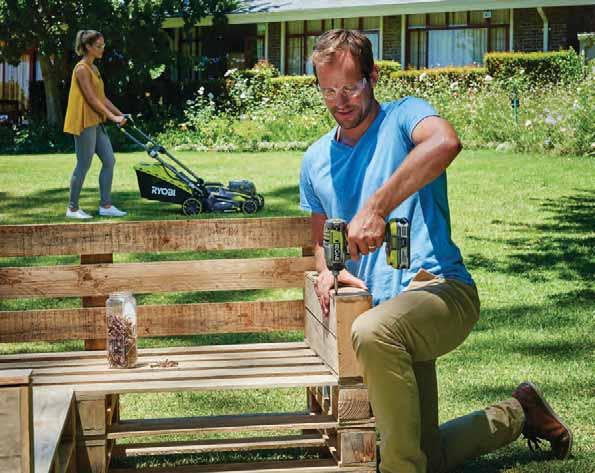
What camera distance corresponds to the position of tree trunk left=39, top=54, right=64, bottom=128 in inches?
1112

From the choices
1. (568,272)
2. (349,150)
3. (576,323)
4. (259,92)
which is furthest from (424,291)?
(259,92)

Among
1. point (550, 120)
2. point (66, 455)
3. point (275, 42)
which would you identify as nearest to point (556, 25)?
point (275, 42)

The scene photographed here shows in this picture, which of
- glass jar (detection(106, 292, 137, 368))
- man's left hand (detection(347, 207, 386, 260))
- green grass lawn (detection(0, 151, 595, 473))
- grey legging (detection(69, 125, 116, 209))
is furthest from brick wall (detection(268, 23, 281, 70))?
man's left hand (detection(347, 207, 386, 260))

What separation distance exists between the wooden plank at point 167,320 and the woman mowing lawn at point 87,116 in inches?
259


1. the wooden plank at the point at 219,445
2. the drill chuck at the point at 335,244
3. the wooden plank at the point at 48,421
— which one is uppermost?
the drill chuck at the point at 335,244

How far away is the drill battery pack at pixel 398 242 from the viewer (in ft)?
12.8

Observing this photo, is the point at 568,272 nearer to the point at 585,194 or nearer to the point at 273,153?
the point at 585,194

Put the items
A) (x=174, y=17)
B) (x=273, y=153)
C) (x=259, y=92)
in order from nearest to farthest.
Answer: (x=273, y=153)
(x=259, y=92)
(x=174, y=17)

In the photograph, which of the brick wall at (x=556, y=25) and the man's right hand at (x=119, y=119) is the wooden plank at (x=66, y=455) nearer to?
the man's right hand at (x=119, y=119)

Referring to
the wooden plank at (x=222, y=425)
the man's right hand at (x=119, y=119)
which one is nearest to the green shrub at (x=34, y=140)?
the man's right hand at (x=119, y=119)

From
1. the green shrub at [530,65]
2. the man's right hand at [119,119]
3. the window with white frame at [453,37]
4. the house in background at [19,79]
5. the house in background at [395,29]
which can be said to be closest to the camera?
the man's right hand at [119,119]

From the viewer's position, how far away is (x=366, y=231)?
3.94 m

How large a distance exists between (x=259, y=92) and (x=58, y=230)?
23.4 meters

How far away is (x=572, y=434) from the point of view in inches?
192
